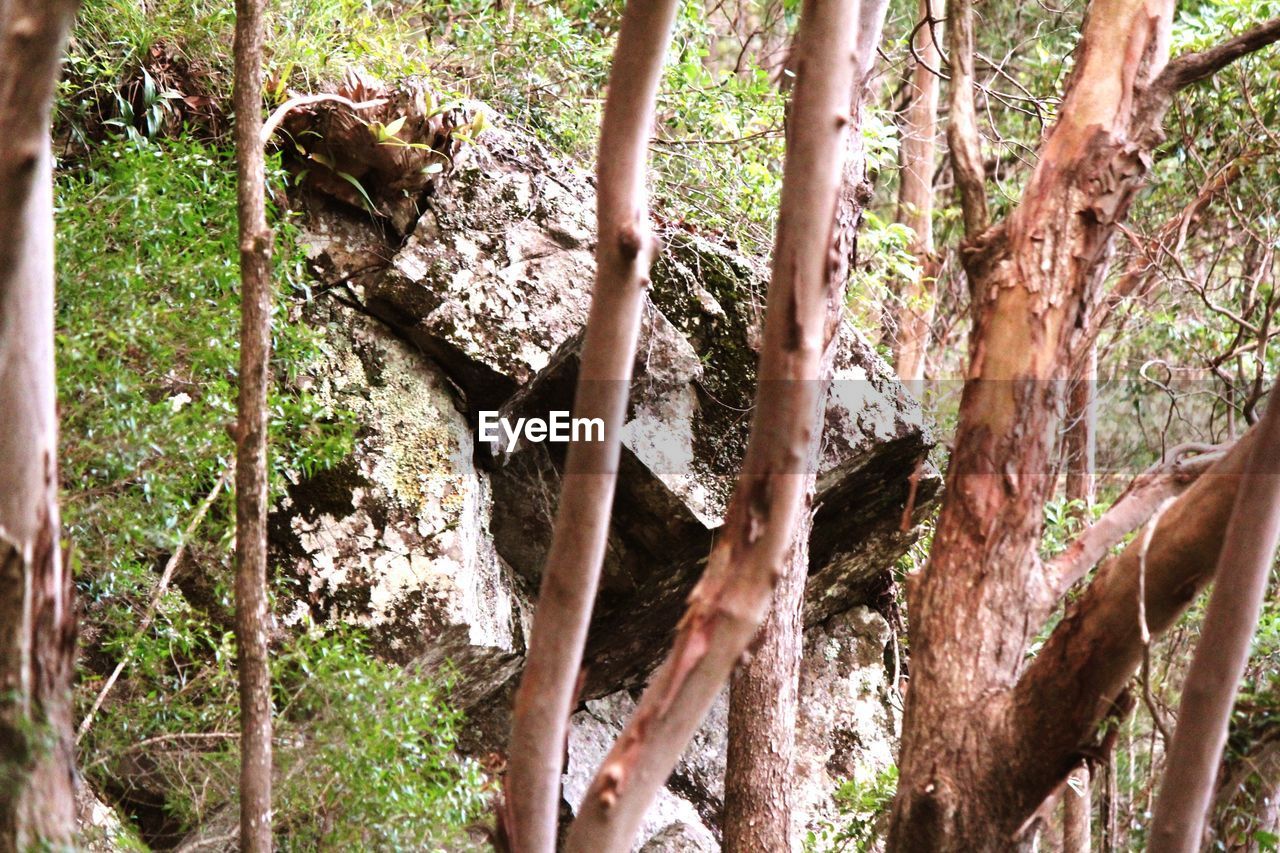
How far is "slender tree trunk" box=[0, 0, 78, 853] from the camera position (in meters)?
1.64

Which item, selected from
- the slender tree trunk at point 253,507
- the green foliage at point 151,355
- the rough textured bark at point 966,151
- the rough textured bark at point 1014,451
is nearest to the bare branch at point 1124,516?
the rough textured bark at point 1014,451

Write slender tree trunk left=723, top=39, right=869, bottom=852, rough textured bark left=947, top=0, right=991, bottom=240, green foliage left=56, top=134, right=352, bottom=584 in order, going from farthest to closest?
slender tree trunk left=723, top=39, right=869, bottom=852
green foliage left=56, top=134, right=352, bottom=584
rough textured bark left=947, top=0, right=991, bottom=240

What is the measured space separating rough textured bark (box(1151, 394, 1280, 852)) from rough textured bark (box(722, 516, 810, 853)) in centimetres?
208

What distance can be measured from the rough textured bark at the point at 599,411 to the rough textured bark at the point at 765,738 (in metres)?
2.21

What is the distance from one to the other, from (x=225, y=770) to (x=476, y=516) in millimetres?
1355

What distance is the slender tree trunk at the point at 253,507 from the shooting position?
260 centimetres

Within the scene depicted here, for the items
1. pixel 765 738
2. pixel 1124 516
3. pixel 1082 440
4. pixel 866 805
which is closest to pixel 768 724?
pixel 765 738

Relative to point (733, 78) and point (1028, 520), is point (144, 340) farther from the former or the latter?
point (733, 78)

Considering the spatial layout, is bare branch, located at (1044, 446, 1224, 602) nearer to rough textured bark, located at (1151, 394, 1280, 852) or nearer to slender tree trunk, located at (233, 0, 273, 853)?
rough textured bark, located at (1151, 394, 1280, 852)

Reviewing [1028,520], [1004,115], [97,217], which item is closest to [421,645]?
[97,217]

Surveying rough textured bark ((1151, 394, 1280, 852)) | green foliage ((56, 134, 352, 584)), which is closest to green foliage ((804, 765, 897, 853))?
rough textured bark ((1151, 394, 1280, 852))

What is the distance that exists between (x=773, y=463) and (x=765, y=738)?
251cm

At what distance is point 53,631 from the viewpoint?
1770 millimetres

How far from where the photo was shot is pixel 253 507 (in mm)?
2625
